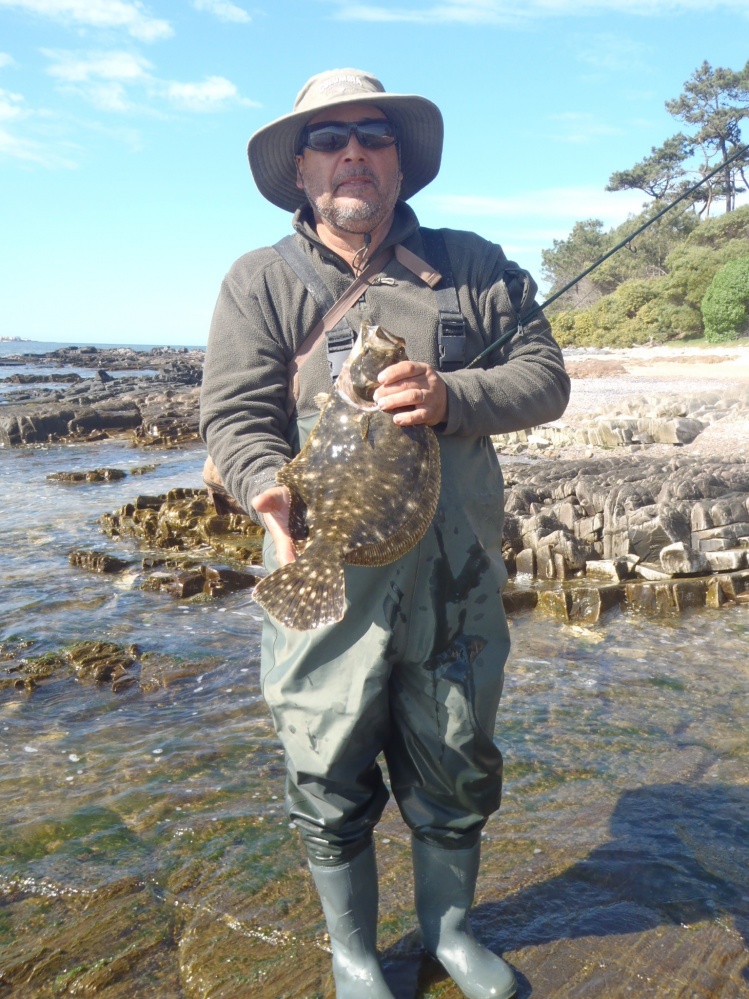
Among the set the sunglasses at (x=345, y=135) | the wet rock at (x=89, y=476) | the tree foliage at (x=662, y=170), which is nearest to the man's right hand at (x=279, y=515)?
the sunglasses at (x=345, y=135)

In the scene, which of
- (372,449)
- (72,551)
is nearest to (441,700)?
(372,449)

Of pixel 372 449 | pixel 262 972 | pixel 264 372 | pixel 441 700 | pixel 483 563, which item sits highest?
pixel 264 372

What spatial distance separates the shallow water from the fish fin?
5.20 ft

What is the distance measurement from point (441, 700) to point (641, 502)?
25.0 feet

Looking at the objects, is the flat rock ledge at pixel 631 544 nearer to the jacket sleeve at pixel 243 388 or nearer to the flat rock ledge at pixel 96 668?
the flat rock ledge at pixel 96 668

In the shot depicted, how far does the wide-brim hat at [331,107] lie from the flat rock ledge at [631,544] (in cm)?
491

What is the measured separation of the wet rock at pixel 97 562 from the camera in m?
9.99

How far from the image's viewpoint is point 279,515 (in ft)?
9.13

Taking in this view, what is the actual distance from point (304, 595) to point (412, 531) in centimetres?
39

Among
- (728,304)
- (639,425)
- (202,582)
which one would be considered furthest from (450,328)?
(728,304)

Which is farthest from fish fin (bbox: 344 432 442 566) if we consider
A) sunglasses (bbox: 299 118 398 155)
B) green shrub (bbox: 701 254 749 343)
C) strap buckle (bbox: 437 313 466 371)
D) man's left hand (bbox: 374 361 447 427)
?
green shrub (bbox: 701 254 749 343)

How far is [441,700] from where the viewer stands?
9.43 ft

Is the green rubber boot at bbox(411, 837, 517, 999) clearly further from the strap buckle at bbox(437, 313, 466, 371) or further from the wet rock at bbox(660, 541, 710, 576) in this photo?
the wet rock at bbox(660, 541, 710, 576)

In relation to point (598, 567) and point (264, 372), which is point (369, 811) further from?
point (598, 567)
